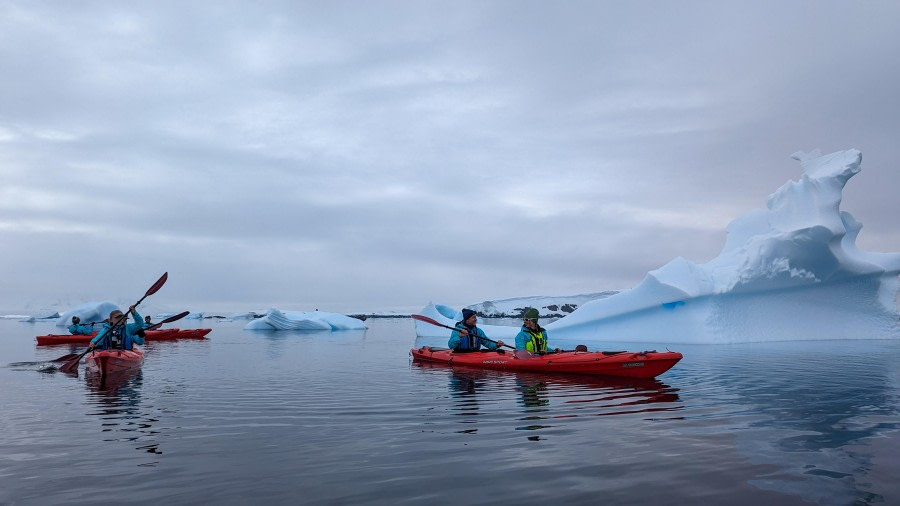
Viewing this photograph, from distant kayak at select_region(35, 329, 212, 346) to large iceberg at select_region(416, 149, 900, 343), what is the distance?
16.9 meters

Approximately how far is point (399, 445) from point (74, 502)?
252 cm

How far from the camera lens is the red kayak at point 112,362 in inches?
449

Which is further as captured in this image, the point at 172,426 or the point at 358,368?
the point at 358,368

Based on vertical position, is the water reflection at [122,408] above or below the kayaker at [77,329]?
below

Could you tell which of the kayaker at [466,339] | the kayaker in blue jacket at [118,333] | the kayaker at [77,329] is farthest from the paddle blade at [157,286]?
the kayaker at [77,329]

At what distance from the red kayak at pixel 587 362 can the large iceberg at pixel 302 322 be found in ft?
88.7

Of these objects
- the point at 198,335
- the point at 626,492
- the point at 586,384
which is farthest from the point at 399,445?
the point at 198,335

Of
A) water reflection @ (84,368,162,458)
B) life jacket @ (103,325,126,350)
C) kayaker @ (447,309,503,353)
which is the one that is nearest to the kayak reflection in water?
kayaker @ (447,309,503,353)

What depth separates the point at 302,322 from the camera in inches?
1547

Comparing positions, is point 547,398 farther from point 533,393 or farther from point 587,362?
point 587,362

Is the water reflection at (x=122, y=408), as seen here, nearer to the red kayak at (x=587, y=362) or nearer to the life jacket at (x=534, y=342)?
the red kayak at (x=587, y=362)

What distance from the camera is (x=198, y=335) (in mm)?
30375

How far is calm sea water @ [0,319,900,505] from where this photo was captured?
149 inches

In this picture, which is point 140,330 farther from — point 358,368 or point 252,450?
point 252,450
